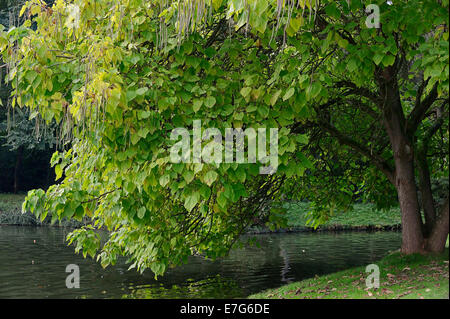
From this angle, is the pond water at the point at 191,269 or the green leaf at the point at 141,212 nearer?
the green leaf at the point at 141,212

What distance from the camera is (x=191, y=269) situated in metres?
18.8

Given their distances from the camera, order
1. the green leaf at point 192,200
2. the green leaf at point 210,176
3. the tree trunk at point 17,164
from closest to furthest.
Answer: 1. the green leaf at point 210,176
2. the green leaf at point 192,200
3. the tree trunk at point 17,164

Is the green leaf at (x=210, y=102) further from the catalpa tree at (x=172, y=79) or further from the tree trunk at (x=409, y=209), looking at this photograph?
the tree trunk at (x=409, y=209)


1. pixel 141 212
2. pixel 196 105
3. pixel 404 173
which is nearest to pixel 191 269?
pixel 404 173

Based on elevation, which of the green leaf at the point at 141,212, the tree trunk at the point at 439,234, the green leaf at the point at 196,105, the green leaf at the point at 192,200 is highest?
the green leaf at the point at 196,105

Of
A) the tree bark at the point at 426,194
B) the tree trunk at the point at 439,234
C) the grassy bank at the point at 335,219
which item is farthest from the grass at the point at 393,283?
the grassy bank at the point at 335,219

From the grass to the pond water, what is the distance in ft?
13.5

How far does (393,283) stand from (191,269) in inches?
434

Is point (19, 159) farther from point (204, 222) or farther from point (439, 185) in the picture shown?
point (439, 185)

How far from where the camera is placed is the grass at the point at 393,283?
25.1 feet

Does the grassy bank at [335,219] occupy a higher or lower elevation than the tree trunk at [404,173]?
lower

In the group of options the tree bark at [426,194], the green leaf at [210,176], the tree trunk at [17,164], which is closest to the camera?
the green leaf at [210,176]

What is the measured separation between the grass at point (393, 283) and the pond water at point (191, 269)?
13.5ft
